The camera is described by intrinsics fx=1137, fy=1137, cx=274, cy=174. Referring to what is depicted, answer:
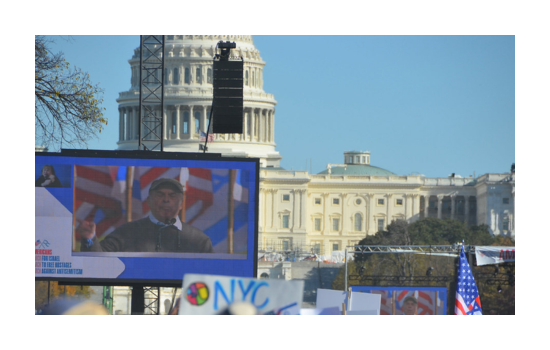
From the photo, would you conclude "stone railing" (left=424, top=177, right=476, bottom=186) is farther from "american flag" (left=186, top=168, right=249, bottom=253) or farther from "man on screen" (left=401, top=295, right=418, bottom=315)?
"american flag" (left=186, top=168, right=249, bottom=253)

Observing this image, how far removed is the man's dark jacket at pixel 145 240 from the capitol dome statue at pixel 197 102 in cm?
11497

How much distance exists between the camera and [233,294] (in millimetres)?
16375

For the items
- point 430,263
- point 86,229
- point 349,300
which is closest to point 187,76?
point 430,263

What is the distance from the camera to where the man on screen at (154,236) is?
35.5 metres

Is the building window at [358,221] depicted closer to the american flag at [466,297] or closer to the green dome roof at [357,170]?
the green dome roof at [357,170]

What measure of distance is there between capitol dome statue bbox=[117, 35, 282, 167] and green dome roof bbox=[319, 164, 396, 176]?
338 inches

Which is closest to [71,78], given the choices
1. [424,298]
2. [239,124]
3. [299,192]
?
[239,124]

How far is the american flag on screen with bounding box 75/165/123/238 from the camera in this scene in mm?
35656

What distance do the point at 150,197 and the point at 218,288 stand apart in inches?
786

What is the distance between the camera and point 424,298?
1598 inches

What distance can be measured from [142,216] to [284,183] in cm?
11741

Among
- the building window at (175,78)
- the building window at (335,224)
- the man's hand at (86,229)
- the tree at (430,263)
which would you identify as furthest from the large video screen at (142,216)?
the building window at (175,78)

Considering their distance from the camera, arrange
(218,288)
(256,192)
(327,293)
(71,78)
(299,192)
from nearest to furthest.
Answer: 1. (218,288)
2. (327,293)
3. (71,78)
4. (256,192)
5. (299,192)

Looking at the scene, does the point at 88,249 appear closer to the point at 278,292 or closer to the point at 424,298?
the point at 424,298
